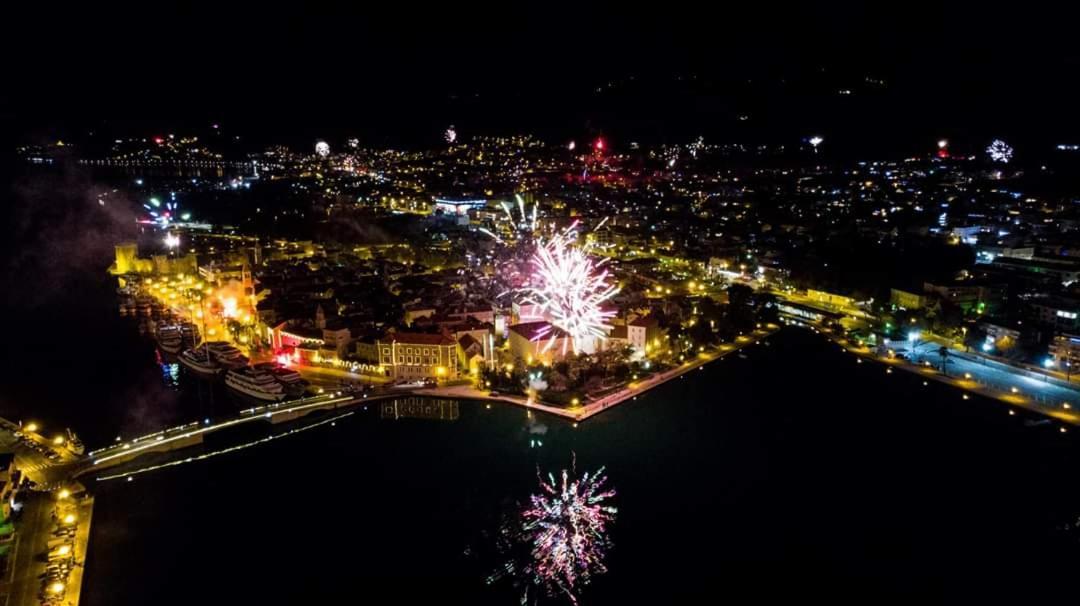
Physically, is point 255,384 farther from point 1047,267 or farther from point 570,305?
point 1047,267

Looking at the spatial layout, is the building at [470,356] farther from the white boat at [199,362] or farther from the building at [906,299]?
the building at [906,299]

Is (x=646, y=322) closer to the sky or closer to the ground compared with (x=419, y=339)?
closer to the sky

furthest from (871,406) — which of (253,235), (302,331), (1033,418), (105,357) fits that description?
(253,235)

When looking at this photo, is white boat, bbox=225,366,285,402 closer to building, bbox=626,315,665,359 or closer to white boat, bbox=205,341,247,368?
white boat, bbox=205,341,247,368

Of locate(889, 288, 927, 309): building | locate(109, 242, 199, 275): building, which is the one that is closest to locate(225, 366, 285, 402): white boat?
locate(109, 242, 199, 275): building

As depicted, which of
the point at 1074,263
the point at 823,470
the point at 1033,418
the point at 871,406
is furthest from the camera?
the point at 1074,263

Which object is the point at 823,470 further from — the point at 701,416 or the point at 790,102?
the point at 790,102

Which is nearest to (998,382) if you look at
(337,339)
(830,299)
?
(830,299)
